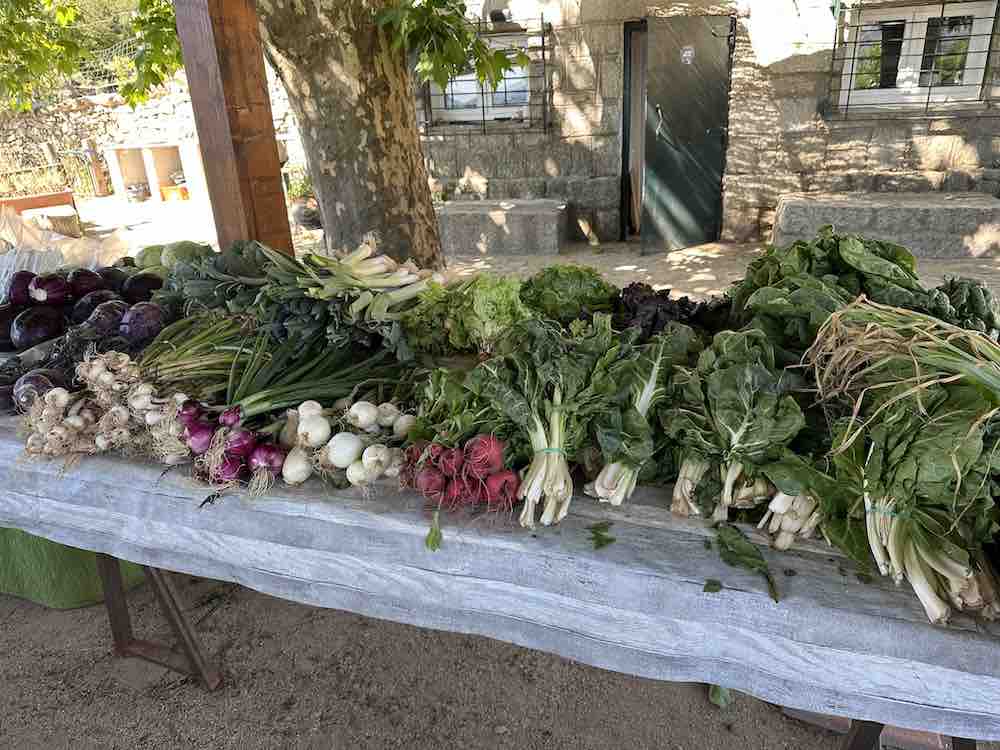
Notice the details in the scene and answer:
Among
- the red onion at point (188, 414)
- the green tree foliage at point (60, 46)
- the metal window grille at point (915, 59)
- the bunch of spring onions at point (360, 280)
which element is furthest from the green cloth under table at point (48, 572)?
the metal window grille at point (915, 59)

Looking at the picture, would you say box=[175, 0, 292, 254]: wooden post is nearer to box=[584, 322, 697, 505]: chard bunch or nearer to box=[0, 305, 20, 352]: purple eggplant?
box=[0, 305, 20, 352]: purple eggplant

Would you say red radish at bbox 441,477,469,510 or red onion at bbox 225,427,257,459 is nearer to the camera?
red radish at bbox 441,477,469,510

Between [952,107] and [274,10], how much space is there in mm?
7800

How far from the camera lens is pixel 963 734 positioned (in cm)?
141

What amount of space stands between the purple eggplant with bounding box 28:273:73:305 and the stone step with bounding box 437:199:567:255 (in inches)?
241

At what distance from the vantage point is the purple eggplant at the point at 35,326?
297cm

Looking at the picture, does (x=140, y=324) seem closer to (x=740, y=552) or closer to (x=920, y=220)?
(x=740, y=552)

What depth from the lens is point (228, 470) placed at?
2.00 meters

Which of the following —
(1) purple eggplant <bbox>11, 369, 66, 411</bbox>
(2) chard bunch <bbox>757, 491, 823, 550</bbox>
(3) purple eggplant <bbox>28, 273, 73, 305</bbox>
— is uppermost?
(3) purple eggplant <bbox>28, 273, 73, 305</bbox>

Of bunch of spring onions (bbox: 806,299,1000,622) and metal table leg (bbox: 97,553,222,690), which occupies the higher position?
bunch of spring onions (bbox: 806,299,1000,622)

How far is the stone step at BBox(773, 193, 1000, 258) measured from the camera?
23.6ft

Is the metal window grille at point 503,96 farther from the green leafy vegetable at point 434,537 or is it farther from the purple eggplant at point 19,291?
the green leafy vegetable at point 434,537

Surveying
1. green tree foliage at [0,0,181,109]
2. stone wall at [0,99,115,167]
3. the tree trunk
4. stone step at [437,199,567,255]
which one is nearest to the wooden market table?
the tree trunk

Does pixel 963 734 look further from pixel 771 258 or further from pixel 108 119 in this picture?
pixel 108 119
